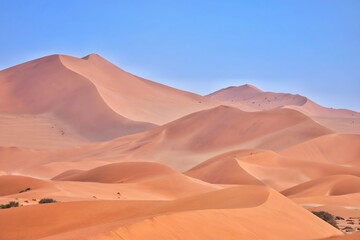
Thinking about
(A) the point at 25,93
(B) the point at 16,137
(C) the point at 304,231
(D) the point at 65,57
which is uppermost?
(D) the point at 65,57

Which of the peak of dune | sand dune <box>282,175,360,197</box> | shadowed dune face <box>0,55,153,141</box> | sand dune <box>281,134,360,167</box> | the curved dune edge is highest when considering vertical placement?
the peak of dune

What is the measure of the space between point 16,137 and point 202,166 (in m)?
43.2

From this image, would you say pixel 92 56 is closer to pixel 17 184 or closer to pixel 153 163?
pixel 153 163

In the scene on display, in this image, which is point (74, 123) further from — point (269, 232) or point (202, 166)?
point (269, 232)

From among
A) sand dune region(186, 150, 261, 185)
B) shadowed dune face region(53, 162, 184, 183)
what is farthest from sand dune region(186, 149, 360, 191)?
shadowed dune face region(53, 162, 184, 183)

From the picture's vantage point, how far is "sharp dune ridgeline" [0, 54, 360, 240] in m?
15.8

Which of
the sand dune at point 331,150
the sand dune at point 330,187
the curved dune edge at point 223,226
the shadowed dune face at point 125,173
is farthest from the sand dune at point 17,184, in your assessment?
the sand dune at point 331,150

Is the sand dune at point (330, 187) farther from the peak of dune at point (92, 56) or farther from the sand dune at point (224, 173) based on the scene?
the peak of dune at point (92, 56)

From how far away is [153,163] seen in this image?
4719 centimetres

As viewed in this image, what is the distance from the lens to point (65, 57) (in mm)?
135375

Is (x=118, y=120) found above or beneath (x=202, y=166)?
above

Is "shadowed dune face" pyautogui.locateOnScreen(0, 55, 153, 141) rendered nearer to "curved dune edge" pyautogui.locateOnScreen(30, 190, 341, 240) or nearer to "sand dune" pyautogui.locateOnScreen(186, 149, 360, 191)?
"sand dune" pyautogui.locateOnScreen(186, 149, 360, 191)

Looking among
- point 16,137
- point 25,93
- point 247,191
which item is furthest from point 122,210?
point 25,93

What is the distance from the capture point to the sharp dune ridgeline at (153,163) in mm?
15758
